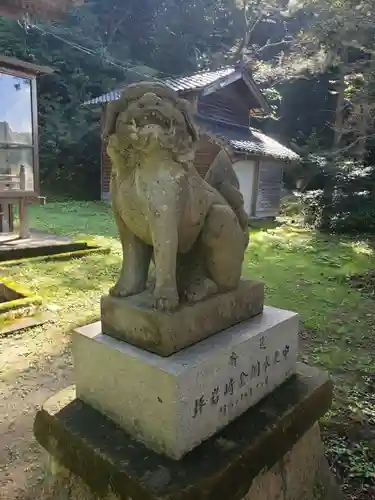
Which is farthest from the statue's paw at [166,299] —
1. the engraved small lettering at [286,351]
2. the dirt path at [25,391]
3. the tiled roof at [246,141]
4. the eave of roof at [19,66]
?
the tiled roof at [246,141]

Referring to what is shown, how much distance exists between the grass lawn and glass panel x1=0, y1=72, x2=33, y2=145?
2239 millimetres

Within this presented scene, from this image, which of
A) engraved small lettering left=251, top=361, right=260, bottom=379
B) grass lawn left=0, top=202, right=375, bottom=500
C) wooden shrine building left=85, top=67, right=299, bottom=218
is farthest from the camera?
wooden shrine building left=85, top=67, right=299, bottom=218

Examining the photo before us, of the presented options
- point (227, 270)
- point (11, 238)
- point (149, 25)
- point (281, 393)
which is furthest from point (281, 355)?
point (149, 25)

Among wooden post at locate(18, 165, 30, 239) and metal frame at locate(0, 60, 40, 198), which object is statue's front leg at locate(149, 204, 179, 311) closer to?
metal frame at locate(0, 60, 40, 198)

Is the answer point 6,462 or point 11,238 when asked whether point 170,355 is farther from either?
point 11,238

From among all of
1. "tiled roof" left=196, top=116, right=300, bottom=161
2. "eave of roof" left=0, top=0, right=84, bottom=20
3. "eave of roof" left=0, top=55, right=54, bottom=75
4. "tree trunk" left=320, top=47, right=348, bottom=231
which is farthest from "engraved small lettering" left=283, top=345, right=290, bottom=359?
"tiled roof" left=196, top=116, right=300, bottom=161

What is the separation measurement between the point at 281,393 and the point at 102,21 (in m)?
24.5

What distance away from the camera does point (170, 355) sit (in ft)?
5.23

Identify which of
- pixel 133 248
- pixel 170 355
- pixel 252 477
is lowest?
pixel 252 477

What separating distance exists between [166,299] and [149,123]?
2.19 feet

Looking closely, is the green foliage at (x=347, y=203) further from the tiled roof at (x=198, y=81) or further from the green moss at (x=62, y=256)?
the green moss at (x=62, y=256)

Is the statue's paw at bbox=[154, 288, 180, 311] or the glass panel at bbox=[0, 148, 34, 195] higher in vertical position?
the glass panel at bbox=[0, 148, 34, 195]

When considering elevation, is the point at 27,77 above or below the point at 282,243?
above

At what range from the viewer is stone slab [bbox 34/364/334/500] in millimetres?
1449
